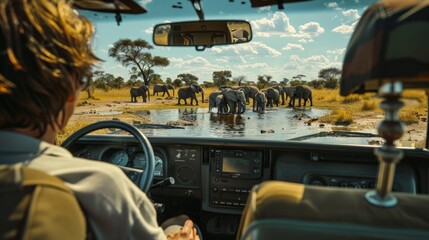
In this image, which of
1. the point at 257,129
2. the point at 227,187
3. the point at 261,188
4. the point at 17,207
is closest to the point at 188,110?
the point at 257,129

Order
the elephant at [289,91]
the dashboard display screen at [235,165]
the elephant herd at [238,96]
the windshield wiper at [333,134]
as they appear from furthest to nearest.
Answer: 1. the elephant at [289,91]
2. the elephant herd at [238,96]
3. the dashboard display screen at [235,165]
4. the windshield wiper at [333,134]

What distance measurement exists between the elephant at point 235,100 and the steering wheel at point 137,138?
4089 millimetres

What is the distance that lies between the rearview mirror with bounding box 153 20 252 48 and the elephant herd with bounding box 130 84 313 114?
2472 mm

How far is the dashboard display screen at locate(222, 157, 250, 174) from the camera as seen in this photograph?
3.46 meters

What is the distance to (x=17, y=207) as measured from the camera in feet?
2.95

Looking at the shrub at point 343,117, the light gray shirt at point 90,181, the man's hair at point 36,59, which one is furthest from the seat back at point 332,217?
the shrub at point 343,117

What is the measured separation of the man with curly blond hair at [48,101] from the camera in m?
1.02

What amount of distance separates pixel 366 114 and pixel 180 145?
64.2 inches

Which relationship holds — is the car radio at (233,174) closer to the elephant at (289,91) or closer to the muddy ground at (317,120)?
the muddy ground at (317,120)

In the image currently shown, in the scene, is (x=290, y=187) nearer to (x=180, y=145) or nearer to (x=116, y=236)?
(x=116, y=236)

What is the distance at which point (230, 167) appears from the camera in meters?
3.51

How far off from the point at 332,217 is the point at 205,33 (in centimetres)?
Result: 233

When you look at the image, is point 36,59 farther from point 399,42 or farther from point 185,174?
point 185,174

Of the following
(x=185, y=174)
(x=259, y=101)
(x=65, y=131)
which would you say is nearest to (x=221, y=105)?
(x=259, y=101)
